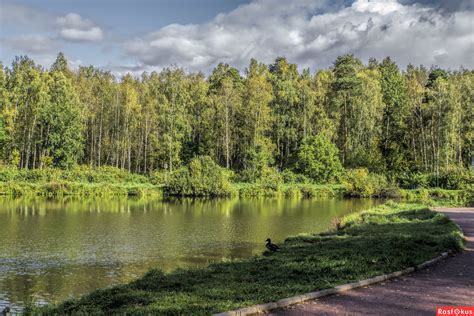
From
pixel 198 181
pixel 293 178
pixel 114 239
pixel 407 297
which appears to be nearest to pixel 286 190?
pixel 293 178

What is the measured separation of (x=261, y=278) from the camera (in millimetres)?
10633

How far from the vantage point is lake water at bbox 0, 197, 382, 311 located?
15.8 metres

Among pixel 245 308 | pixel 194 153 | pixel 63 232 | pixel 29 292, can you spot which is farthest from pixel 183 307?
pixel 194 153

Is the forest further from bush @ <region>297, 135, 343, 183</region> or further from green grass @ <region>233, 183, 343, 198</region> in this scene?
green grass @ <region>233, 183, 343, 198</region>

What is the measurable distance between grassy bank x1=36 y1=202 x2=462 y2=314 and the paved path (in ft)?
1.63

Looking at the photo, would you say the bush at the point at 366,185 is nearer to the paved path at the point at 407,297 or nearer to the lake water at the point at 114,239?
the lake water at the point at 114,239

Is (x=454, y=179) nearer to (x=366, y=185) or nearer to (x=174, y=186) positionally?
(x=366, y=185)

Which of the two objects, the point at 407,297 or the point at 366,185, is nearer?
the point at 407,297

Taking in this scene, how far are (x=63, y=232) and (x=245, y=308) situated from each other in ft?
66.3

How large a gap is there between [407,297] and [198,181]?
45.5 m

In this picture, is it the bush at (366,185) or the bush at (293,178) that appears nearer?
the bush at (366,185)

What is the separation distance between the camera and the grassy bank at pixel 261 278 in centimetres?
863

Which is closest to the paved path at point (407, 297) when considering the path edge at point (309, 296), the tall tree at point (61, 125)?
the path edge at point (309, 296)

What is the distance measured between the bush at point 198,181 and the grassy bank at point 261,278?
38.2 meters
